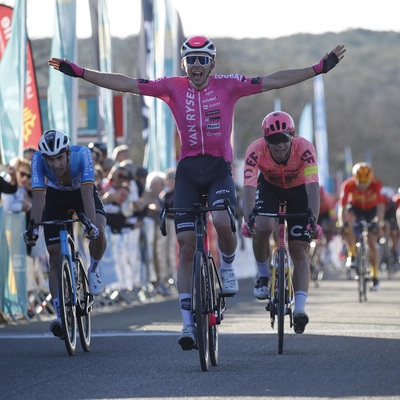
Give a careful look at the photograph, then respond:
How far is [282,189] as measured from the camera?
12477 mm

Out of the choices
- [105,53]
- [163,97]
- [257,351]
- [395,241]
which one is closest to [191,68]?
[163,97]

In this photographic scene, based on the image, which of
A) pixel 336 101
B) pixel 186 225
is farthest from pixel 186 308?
pixel 336 101

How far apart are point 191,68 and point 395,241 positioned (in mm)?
24627

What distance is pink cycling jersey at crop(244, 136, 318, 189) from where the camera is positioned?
11984 mm

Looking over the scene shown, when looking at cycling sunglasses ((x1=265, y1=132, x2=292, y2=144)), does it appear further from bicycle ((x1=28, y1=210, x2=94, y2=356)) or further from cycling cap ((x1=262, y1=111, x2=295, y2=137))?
bicycle ((x1=28, y1=210, x2=94, y2=356))

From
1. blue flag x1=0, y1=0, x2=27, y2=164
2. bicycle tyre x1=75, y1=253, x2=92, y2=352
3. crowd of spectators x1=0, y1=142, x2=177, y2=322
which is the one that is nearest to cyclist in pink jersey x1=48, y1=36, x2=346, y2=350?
bicycle tyre x1=75, y1=253, x2=92, y2=352

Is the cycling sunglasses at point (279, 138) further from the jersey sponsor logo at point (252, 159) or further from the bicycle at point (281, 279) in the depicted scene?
the bicycle at point (281, 279)

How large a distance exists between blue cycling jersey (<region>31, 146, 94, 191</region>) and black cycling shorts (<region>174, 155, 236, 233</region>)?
5.28 ft

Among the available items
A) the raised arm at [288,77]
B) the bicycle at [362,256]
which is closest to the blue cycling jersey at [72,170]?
the raised arm at [288,77]

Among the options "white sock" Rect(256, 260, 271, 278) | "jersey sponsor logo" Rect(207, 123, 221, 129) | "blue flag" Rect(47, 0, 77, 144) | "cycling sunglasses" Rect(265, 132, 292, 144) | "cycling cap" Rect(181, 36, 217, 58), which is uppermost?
"blue flag" Rect(47, 0, 77, 144)

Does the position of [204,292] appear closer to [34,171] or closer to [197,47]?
[197,47]

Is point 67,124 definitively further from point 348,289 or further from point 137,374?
point 137,374

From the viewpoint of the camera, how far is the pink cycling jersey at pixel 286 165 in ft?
39.3

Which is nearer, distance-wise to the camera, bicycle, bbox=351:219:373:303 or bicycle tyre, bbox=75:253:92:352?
bicycle tyre, bbox=75:253:92:352
